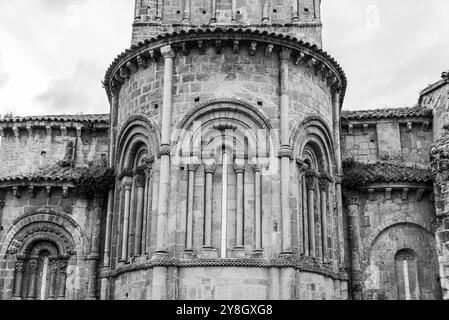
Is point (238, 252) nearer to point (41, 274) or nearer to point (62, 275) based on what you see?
point (62, 275)

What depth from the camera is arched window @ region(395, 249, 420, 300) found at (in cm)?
1750

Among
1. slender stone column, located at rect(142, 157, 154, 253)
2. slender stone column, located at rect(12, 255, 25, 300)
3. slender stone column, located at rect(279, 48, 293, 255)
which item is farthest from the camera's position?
slender stone column, located at rect(12, 255, 25, 300)

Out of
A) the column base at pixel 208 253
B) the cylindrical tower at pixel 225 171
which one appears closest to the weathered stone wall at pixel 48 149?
the cylindrical tower at pixel 225 171

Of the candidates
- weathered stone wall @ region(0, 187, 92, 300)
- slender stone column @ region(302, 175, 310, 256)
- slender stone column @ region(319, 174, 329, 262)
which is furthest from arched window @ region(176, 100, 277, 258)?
weathered stone wall @ region(0, 187, 92, 300)

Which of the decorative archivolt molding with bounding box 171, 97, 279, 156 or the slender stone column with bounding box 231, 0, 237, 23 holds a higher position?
the slender stone column with bounding box 231, 0, 237, 23

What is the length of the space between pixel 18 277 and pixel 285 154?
9.13 metres

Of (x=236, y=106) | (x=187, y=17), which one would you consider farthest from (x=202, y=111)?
(x=187, y=17)

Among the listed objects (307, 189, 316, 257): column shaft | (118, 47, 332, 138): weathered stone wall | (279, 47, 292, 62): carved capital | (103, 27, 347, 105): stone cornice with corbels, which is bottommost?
(307, 189, 316, 257): column shaft

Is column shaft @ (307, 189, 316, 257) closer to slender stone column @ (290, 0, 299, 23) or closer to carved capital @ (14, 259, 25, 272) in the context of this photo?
slender stone column @ (290, 0, 299, 23)

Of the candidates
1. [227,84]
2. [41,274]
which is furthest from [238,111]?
[41,274]

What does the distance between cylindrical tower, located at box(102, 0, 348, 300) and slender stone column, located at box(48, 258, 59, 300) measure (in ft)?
9.65

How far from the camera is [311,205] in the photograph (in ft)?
50.7

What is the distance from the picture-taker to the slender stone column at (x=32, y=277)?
17984 millimetres

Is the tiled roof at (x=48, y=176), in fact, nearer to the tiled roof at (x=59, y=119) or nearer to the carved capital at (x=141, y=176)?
the tiled roof at (x=59, y=119)
